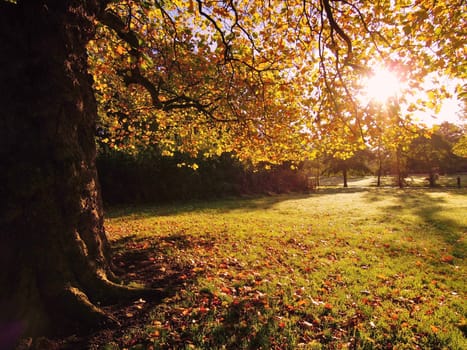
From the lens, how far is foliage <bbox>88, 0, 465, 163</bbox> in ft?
16.6

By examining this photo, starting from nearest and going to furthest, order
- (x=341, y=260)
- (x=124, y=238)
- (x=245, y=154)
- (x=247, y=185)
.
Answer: (x=341, y=260) < (x=124, y=238) < (x=245, y=154) < (x=247, y=185)

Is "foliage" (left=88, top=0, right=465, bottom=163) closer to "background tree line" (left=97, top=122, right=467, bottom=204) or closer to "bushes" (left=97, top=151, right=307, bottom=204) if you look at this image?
"background tree line" (left=97, top=122, right=467, bottom=204)

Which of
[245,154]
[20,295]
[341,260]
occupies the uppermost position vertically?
[245,154]

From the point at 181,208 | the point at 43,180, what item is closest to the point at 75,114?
the point at 43,180

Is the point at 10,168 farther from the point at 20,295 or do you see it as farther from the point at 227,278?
the point at 227,278

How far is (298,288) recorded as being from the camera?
15.1ft

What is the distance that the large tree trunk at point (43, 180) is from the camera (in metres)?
2.92

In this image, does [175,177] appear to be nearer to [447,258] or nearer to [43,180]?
[43,180]

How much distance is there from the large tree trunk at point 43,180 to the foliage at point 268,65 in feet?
5.89

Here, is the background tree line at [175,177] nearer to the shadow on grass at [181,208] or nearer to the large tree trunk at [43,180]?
the shadow on grass at [181,208]

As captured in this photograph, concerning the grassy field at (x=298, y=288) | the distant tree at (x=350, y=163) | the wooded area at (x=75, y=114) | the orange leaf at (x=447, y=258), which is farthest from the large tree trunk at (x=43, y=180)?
the distant tree at (x=350, y=163)

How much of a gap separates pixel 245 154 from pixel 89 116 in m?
6.59

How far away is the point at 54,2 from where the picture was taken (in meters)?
3.40

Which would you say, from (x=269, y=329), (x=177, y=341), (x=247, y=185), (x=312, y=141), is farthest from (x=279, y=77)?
(x=247, y=185)
